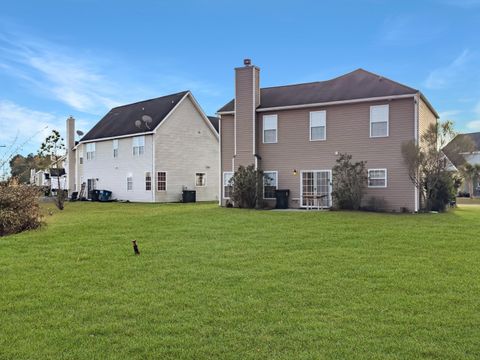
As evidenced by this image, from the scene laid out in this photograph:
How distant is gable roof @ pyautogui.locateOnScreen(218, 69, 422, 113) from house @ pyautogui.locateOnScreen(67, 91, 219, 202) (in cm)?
730

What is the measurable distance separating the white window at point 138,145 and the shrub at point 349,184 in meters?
15.3

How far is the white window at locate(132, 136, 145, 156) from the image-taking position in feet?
98.0

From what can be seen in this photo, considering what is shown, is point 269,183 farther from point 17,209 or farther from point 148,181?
point 17,209

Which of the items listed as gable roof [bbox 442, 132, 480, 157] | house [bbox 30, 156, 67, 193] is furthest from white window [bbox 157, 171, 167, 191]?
gable roof [bbox 442, 132, 480, 157]

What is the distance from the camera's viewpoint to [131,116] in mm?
33719

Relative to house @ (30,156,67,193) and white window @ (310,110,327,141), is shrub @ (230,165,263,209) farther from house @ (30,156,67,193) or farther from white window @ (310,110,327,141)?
house @ (30,156,67,193)

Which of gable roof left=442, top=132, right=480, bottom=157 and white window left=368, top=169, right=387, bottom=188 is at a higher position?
gable roof left=442, top=132, right=480, bottom=157

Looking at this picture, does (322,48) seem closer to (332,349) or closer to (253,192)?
(253,192)

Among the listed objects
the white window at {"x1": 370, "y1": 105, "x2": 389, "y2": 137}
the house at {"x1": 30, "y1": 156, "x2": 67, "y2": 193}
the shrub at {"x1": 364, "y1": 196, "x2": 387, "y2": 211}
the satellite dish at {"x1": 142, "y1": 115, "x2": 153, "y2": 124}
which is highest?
the satellite dish at {"x1": 142, "y1": 115, "x2": 153, "y2": 124}

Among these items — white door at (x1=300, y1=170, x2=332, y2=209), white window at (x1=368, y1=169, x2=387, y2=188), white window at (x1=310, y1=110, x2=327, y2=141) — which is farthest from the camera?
white window at (x1=310, y1=110, x2=327, y2=141)

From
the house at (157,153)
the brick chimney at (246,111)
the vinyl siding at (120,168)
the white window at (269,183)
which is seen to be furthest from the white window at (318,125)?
the vinyl siding at (120,168)

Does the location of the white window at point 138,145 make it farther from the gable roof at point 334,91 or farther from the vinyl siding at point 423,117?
the vinyl siding at point 423,117

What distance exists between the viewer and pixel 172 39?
1747 centimetres

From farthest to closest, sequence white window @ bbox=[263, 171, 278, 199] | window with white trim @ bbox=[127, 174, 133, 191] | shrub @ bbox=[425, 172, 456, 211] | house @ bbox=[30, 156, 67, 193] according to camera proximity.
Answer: house @ bbox=[30, 156, 67, 193] < window with white trim @ bbox=[127, 174, 133, 191] < white window @ bbox=[263, 171, 278, 199] < shrub @ bbox=[425, 172, 456, 211]
